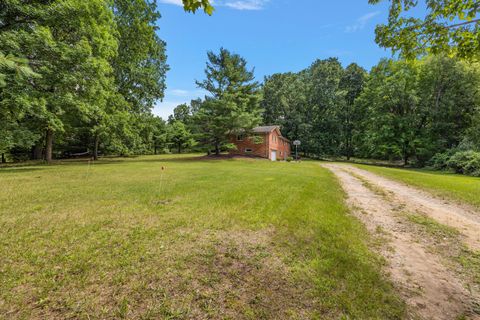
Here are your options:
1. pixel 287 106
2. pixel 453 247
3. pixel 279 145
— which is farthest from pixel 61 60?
pixel 287 106

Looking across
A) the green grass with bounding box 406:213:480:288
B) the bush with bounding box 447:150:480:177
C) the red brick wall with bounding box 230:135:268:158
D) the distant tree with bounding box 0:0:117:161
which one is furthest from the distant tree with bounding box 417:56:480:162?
the distant tree with bounding box 0:0:117:161

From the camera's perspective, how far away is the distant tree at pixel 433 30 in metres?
3.83

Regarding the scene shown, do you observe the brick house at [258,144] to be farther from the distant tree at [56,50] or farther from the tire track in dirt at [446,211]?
the tire track in dirt at [446,211]

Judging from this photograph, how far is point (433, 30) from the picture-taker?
3975mm

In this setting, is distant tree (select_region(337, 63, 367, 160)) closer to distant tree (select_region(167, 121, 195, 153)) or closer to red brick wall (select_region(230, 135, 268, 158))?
red brick wall (select_region(230, 135, 268, 158))

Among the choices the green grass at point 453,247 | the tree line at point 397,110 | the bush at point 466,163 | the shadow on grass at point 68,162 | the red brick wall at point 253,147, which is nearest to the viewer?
the green grass at point 453,247

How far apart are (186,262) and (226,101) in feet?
74.7

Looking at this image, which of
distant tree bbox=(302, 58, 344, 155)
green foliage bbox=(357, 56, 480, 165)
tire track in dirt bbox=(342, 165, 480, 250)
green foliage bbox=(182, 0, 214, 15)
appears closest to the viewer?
green foliage bbox=(182, 0, 214, 15)

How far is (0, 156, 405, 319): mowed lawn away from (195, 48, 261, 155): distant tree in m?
19.5

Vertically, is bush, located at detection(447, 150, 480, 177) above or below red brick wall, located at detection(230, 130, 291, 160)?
below

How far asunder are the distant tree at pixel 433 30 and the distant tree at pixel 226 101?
20167 mm

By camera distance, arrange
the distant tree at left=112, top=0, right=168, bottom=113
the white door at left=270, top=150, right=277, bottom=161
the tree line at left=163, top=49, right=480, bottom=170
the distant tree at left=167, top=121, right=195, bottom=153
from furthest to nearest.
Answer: the distant tree at left=167, top=121, right=195, bottom=153
the white door at left=270, top=150, right=277, bottom=161
the tree line at left=163, top=49, right=480, bottom=170
the distant tree at left=112, top=0, right=168, bottom=113

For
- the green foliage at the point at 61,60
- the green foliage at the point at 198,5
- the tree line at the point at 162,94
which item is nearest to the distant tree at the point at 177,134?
the tree line at the point at 162,94

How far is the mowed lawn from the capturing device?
99.8 inches
